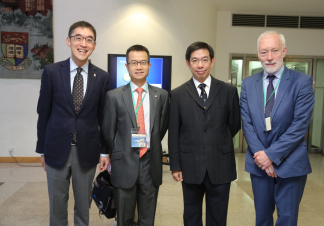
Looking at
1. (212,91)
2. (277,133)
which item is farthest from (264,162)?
(212,91)

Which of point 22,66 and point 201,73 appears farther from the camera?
point 22,66

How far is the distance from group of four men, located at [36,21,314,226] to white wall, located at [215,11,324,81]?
4.61 m

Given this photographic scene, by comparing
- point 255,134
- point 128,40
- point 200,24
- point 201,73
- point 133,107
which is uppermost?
point 200,24

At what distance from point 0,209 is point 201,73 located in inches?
116

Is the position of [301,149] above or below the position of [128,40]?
below

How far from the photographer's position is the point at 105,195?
7.14 feet

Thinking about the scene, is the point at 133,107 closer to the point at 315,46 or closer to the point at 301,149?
the point at 301,149

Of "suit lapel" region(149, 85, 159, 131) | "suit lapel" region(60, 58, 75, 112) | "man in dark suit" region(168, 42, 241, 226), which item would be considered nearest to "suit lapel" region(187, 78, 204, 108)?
"man in dark suit" region(168, 42, 241, 226)

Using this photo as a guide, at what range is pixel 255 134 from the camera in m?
1.82

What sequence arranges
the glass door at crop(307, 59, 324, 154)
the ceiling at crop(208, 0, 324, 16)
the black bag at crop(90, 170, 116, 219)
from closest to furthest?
the black bag at crop(90, 170, 116, 219)
the ceiling at crop(208, 0, 324, 16)
the glass door at crop(307, 59, 324, 154)

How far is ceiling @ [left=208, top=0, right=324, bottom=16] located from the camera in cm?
557

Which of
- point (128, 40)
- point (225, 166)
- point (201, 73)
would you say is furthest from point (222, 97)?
point (128, 40)

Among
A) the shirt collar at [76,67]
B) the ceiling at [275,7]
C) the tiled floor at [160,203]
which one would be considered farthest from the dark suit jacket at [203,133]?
the ceiling at [275,7]

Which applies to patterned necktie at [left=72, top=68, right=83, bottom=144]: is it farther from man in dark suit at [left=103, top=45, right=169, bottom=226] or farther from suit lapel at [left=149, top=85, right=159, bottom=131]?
suit lapel at [left=149, top=85, right=159, bottom=131]
